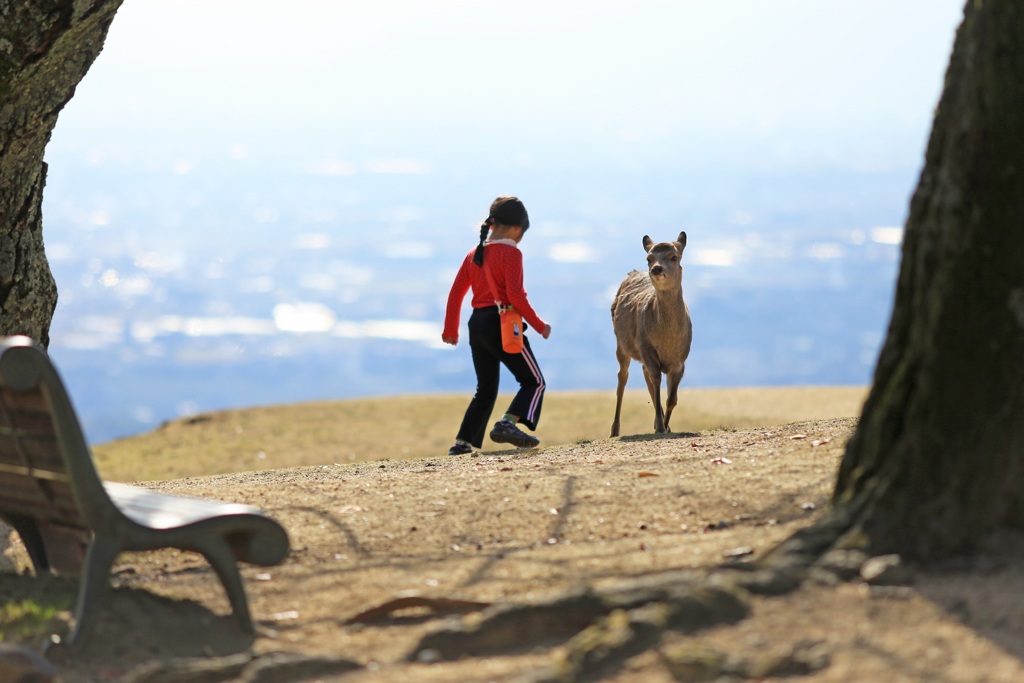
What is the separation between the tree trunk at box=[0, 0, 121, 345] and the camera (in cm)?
837

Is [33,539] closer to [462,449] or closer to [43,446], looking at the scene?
[43,446]

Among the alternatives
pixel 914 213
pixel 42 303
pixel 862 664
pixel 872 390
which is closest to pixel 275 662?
pixel 862 664

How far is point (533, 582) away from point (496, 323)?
16.9 feet

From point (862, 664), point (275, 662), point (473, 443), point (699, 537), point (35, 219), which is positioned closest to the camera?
point (862, 664)

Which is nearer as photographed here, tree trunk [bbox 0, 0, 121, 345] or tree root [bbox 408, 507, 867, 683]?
tree root [bbox 408, 507, 867, 683]

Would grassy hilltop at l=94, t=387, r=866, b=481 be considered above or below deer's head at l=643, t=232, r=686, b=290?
below

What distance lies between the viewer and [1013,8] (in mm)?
4570

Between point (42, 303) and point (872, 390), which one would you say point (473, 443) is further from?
point (872, 390)

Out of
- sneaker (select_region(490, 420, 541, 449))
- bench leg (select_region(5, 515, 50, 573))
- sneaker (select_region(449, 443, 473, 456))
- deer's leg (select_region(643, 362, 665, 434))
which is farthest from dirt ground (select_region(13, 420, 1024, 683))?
deer's leg (select_region(643, 362, 665, 434))

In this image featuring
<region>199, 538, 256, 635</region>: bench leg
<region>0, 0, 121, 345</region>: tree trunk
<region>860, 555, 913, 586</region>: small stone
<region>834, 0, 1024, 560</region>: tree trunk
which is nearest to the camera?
<region>860, 555, 913, 586</region>: small stone

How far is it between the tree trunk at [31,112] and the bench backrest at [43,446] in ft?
13.0

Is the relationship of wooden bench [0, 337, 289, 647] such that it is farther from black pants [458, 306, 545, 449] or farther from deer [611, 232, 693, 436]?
deer [611, 232, 693, 436]

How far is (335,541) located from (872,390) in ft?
8.87

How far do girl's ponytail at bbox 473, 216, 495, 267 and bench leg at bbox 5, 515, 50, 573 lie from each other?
476 centimetres
